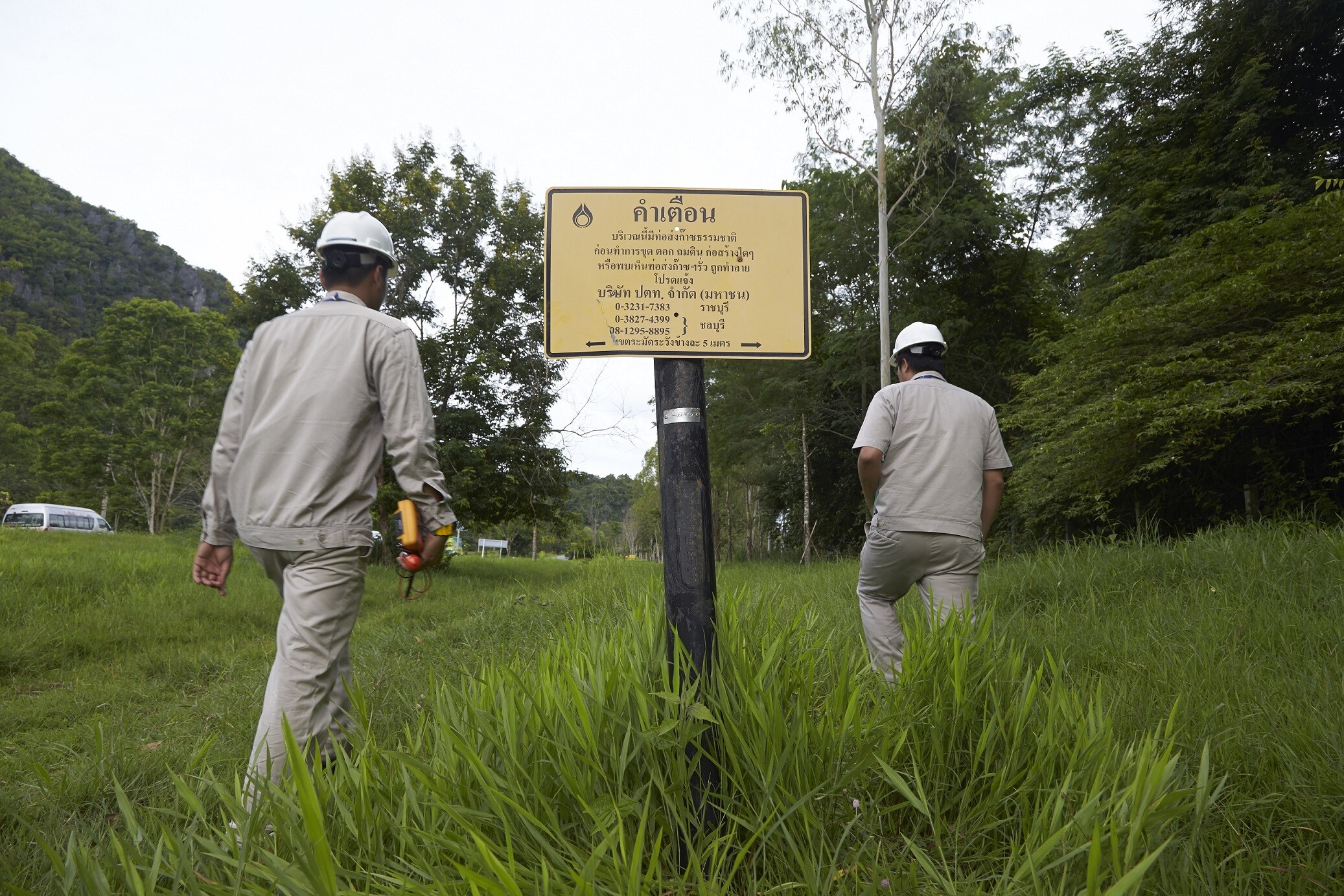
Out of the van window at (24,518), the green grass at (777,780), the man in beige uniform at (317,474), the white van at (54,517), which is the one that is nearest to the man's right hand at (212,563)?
the man in beige uniform at (317,474)

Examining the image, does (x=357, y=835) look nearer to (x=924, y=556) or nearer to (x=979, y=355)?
(x=924, y=556)

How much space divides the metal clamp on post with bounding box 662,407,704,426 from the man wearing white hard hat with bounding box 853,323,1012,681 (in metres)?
1.26

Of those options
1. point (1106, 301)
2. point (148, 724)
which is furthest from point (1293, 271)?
point (148, 724)

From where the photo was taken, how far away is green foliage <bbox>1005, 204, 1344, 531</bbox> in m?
7.38

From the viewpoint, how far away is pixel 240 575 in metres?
10.6

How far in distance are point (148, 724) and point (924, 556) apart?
4.35 m

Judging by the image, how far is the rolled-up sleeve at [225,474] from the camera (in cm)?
271

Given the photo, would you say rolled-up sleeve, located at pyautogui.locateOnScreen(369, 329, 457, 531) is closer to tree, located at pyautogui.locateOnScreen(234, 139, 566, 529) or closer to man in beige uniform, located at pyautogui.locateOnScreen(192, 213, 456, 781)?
man in beige uniform, located at pyautogui.locateOnScreen(192, 213, 456, 781)

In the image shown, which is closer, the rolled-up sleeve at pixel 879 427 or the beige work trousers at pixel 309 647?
the beige work trousers at pixel 309 647

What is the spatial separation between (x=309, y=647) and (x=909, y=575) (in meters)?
2.62

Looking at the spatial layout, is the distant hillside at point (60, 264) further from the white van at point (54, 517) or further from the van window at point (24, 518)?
the van window at point (24, 518)

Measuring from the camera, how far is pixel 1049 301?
66.5ft

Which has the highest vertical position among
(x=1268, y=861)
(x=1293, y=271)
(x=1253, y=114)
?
(x=1253, y=114)

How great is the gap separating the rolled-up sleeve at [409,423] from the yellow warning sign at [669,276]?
1.85 feet
